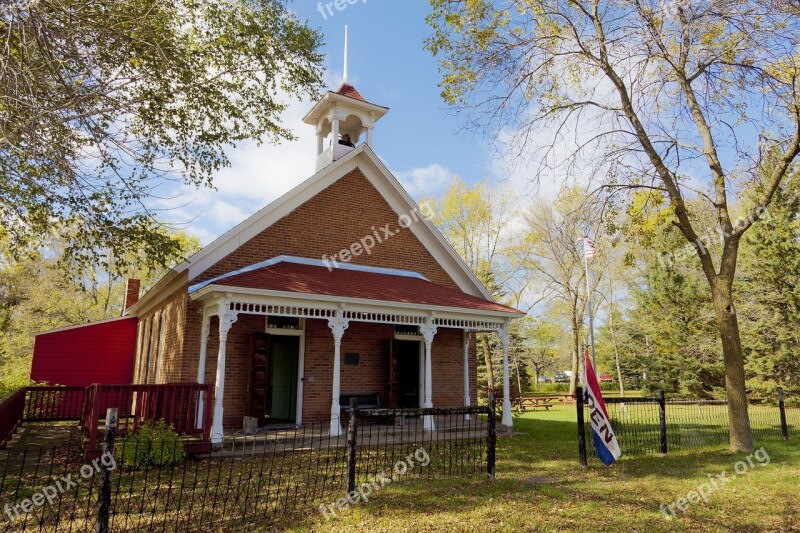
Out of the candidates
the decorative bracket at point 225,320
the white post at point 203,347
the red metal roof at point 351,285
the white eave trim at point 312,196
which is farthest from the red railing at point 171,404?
the white eave trim at point 312,196

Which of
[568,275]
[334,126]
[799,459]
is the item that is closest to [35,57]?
[334,126]

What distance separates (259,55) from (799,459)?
14.1m

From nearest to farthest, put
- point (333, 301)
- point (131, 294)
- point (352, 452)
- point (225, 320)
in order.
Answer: point (352, 452) → point (225, 320) → point (333, 301) → point (131, 294)

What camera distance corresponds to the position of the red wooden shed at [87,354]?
1716cm

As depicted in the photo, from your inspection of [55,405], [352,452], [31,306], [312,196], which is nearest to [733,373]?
[352,452]

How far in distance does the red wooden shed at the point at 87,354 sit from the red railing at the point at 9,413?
4.50m

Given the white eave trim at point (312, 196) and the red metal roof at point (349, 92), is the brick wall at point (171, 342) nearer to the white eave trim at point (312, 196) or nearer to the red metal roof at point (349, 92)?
the white eave trim at point (312, 196)

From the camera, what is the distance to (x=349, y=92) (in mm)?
16672

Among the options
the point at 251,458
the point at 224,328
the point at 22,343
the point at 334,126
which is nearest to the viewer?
the point at 251,458

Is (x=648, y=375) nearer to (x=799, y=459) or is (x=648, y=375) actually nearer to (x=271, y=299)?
(x=799, y=459)

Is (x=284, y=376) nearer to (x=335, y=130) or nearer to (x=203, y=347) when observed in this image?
(x=203, y=347)

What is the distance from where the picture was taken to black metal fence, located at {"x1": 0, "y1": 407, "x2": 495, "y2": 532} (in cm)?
550

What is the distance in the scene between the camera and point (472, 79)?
35.7ft

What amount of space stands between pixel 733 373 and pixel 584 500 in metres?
6.48
